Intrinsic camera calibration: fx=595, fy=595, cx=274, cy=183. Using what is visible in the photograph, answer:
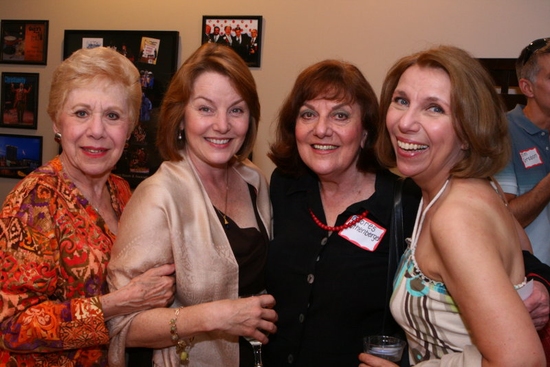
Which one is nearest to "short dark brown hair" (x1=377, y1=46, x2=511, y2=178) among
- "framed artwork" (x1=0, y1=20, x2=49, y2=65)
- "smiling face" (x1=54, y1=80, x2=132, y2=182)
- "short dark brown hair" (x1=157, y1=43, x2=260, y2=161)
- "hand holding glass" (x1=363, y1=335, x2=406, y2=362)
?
"hand holding glass" (x1=363, y1=335, x2=406, y2=362)

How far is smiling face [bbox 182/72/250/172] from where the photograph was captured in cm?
226

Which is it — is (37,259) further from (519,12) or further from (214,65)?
(519,12)

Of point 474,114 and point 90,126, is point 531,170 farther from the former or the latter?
point 90,126

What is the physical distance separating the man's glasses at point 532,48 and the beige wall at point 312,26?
1.61 feet

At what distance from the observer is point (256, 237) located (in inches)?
92.4

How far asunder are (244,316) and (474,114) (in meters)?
0.98

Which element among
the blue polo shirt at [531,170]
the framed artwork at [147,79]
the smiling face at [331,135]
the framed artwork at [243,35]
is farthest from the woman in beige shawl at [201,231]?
the framed artwork at [147,79]

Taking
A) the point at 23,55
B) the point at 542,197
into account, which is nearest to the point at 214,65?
the point at 542,197

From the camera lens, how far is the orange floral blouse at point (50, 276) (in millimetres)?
1968

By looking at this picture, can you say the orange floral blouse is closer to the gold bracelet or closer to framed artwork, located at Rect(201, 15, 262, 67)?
the gold bracelet

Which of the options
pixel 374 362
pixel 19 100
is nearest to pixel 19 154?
pixel 19 100

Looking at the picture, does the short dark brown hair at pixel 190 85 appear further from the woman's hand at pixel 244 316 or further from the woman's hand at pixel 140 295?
the woman's hand at pixel 244 316

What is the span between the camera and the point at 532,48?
Answer: 345cm

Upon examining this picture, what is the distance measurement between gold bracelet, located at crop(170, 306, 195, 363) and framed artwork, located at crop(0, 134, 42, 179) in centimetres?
347
